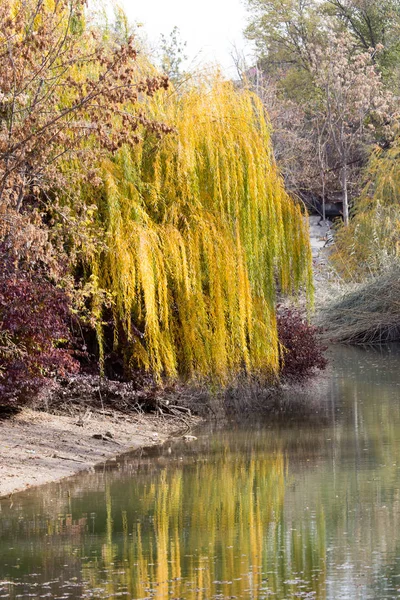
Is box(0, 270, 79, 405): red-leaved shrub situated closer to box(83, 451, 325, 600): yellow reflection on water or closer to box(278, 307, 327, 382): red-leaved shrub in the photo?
box(83, 451, 325, 600): yellow reflection on water

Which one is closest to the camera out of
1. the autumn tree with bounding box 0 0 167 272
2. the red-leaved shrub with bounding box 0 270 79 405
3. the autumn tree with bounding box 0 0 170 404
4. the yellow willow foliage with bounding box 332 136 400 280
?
the autumn tree with bounding box 0 0 167 272

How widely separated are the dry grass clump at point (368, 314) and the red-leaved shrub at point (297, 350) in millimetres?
14464

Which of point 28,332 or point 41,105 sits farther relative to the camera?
point 28,332

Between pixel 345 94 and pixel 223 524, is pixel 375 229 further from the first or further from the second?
pixel 223 524

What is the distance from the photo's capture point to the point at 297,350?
2189 centimetres

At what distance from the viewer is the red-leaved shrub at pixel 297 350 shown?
71.7 ft

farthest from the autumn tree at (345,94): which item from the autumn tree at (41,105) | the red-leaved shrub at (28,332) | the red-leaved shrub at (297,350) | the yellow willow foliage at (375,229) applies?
the autumn tree at (41,105)

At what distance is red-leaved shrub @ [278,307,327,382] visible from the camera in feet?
71.7

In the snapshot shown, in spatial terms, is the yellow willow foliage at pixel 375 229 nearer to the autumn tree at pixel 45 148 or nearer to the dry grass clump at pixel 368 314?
the dry grass clump at pixel 368 314

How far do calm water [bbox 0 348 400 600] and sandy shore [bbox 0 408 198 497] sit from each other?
1.48 ft

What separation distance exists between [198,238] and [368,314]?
2019cm

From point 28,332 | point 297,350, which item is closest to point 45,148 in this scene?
point 28,332

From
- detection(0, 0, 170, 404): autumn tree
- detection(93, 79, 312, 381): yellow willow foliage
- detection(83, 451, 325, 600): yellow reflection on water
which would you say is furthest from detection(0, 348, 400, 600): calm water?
detection(0, 0, 170, 404): autumn tree

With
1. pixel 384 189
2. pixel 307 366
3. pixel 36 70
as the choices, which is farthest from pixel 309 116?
pixel 36 70
